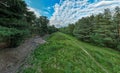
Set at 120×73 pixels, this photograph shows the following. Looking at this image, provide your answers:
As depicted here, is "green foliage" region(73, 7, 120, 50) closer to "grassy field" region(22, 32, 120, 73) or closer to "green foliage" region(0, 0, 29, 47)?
"grassy field" region(22, 32, 120, 73)

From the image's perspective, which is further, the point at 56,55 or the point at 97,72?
the point at 56,55

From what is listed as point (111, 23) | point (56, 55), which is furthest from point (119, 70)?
point (111, 23)

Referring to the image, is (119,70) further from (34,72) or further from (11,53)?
(11,53)

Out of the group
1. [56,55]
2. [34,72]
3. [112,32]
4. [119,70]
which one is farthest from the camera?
[112,32]

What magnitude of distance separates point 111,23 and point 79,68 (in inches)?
1054

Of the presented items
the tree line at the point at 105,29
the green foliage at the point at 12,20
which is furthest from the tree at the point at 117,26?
the green foliage at the point at 12,20

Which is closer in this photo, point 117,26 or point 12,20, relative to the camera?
point 12,20

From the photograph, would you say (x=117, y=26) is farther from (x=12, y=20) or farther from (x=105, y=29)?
(x=12, y=20)

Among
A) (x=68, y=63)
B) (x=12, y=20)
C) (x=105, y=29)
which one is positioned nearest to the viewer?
(x=68, y=63)

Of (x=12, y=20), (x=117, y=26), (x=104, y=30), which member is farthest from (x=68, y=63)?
(x=117, y=26)

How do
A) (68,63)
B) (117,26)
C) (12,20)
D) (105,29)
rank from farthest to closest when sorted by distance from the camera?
(105,29), (117,26), (12,20), (68,63)

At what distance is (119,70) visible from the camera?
21.3 metres

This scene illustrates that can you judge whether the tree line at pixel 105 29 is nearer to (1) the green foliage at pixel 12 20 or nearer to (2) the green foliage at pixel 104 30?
(2) the green foliage at pixel 104 30

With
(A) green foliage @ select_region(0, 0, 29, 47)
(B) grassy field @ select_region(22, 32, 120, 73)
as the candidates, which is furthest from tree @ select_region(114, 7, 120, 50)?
(A) green foliage @ select_region(0, 0, 29, 47)
